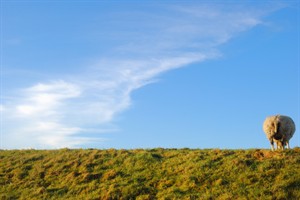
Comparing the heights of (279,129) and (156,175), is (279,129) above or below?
above

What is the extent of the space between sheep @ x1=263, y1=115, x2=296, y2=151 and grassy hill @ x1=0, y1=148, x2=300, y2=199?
180cm

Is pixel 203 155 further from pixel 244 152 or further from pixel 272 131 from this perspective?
pixel 272 131

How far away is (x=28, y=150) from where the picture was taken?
147ft

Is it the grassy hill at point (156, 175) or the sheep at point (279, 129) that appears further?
the sheep at point (279, 129)

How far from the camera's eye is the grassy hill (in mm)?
24672

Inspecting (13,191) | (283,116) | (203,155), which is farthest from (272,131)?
(13,191)

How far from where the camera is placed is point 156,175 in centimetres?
2900

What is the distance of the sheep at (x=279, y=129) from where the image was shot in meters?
31.0

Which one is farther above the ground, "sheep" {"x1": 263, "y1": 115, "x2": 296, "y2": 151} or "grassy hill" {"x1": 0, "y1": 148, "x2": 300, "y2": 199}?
"sheep" {"x1": 263, "y1": 115, "x2": 296, "y2": 151}

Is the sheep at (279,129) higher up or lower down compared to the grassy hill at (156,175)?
higher up

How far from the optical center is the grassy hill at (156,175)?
24672 mm

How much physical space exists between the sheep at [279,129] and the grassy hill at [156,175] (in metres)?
1.80

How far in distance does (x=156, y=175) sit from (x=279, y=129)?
9.67m

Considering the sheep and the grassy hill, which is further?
the sheep
